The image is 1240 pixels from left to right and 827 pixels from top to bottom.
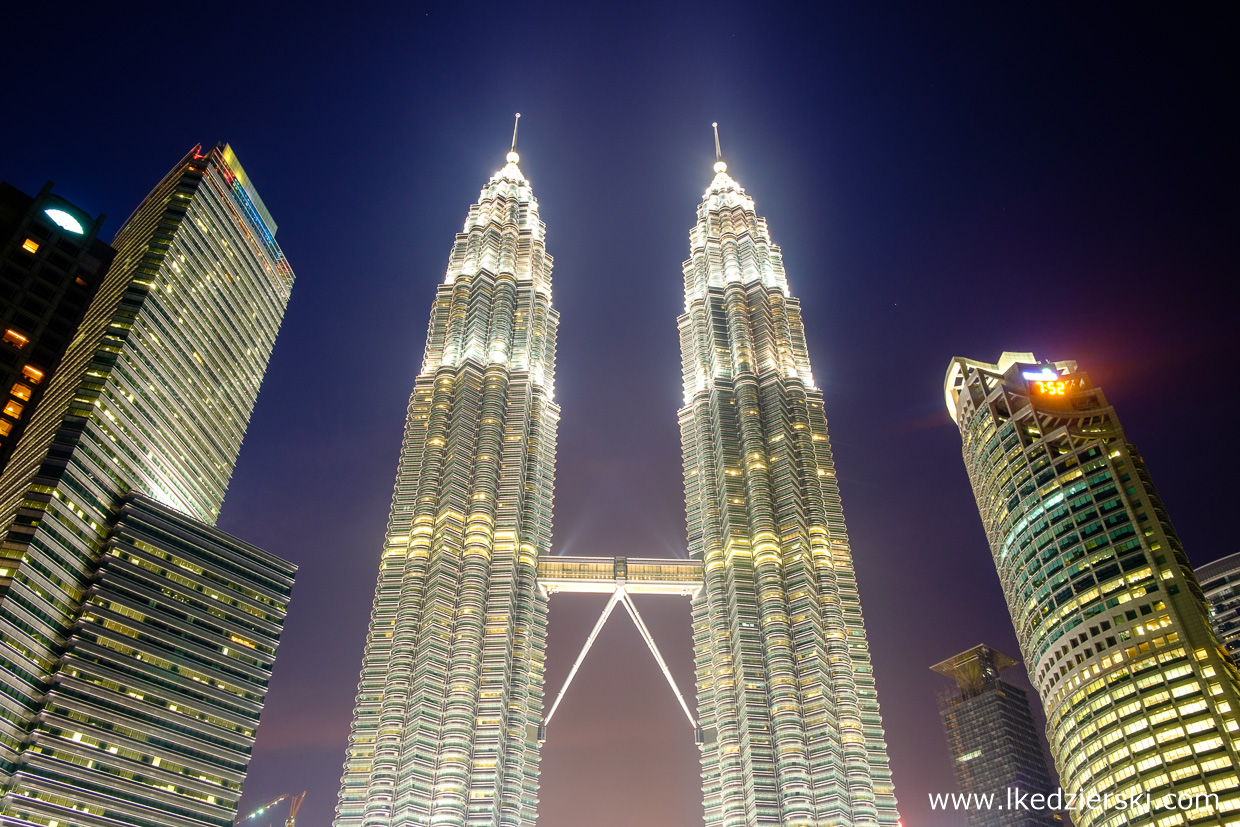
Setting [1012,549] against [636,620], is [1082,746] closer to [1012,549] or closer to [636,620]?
[1012,549]

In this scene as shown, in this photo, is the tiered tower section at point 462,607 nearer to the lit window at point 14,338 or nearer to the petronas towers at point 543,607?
the petronas towers at point 543,607

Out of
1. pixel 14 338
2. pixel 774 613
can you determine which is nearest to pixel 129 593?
pixel 14 338

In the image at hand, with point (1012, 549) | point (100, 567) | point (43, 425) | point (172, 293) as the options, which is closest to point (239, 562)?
point (100, 567)

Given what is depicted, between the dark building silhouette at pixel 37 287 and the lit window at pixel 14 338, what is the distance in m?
0.10

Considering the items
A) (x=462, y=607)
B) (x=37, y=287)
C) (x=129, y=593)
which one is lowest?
(x=129, y=593)

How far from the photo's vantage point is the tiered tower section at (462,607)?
140 m

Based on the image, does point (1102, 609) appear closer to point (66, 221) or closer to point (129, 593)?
point (129, 593)

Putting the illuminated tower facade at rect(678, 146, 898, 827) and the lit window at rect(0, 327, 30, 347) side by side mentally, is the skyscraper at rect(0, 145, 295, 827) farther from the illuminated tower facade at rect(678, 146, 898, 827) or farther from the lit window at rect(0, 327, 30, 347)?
the illuminated tower facade at rect(678, 146, 898, 827)

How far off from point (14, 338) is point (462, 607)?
2783 inches

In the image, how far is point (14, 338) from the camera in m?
122

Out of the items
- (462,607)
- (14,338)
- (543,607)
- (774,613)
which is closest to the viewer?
(14,338)

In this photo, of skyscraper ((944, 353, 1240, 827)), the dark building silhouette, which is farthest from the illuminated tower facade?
the dark building silhouette

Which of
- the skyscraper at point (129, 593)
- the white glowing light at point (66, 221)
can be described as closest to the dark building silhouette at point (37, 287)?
the white glowing light at point (66, 221)

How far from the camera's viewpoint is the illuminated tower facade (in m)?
142
